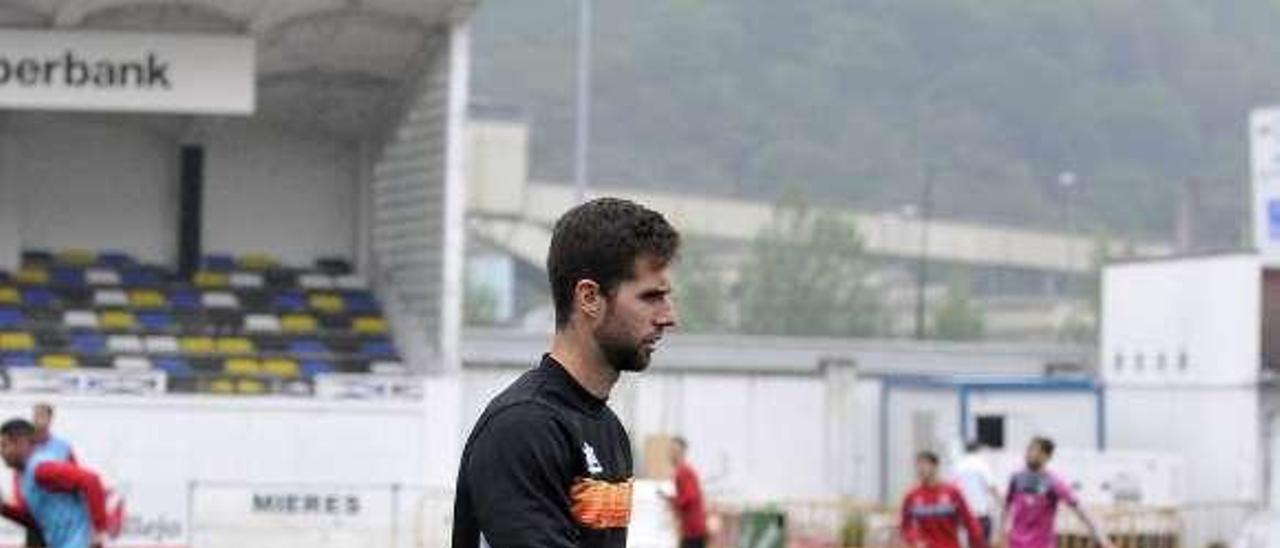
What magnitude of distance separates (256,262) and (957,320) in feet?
196

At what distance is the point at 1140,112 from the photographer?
184 metres

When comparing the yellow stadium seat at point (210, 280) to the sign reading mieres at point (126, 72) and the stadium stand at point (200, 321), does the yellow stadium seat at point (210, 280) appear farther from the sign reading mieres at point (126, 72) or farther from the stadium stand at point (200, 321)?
the sign reading mieres at point (126, 72)

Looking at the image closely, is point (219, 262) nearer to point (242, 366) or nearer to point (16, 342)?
point (242, 366)

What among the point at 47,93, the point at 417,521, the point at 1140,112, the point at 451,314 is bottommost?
the point at 417,521

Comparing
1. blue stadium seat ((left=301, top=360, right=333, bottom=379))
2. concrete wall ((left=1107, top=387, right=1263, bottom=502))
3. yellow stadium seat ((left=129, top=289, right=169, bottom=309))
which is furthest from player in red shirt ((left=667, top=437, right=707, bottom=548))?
yellow stadium seat ((left=129, top=289, right=169, bottom=309))

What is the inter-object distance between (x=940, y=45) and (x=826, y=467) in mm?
155732

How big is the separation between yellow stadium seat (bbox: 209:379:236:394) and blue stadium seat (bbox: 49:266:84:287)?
3.45m

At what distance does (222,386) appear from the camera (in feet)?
111

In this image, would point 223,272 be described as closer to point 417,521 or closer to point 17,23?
point 17,23

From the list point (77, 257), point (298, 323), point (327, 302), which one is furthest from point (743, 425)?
point (77, 257)

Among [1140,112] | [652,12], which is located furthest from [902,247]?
[652,12]

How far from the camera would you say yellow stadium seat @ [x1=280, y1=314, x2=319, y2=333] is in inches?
1427

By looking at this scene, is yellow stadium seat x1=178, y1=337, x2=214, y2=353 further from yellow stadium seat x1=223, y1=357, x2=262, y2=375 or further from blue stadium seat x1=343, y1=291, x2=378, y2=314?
blue stadium seat x1=343, y1=291, x2=378, y2=314

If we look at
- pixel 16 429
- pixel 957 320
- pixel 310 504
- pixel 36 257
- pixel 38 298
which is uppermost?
pixel 957 320
